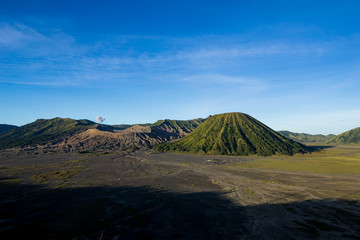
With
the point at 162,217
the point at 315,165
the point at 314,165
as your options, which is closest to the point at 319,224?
the point at 162,217

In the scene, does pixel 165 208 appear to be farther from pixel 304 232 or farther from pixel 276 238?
pixel 304 232

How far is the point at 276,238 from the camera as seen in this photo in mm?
31938

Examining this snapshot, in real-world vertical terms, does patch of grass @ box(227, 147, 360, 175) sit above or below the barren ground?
above

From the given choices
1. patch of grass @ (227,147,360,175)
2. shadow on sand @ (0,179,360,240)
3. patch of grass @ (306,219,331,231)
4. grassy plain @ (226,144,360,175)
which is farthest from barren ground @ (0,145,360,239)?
patch of grass @ (227,147,360,175)

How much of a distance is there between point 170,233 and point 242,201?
26.3m

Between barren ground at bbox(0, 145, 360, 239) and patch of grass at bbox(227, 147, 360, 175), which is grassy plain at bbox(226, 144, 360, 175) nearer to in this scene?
patch of grass at bbox(227, 147, 360, 175)

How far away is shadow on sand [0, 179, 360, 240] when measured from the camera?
32.8 meters

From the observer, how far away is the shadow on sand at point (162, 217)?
3278 cm

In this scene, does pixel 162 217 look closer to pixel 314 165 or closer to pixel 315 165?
pixel 314 165

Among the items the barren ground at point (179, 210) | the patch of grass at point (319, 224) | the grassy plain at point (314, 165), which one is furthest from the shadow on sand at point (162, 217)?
the grassy plain at point (314, 165)

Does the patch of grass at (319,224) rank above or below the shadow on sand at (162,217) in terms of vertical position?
above

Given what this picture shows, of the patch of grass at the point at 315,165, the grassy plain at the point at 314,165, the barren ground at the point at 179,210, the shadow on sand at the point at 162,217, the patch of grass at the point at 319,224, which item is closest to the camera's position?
the shadow on sand at the point at 162,217

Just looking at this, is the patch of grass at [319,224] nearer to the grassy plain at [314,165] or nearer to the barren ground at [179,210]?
the barren ground at [179,210]

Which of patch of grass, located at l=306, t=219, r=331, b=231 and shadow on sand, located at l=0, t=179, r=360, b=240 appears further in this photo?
patch of grass, located at l=306, t=219, r=331, b=231
